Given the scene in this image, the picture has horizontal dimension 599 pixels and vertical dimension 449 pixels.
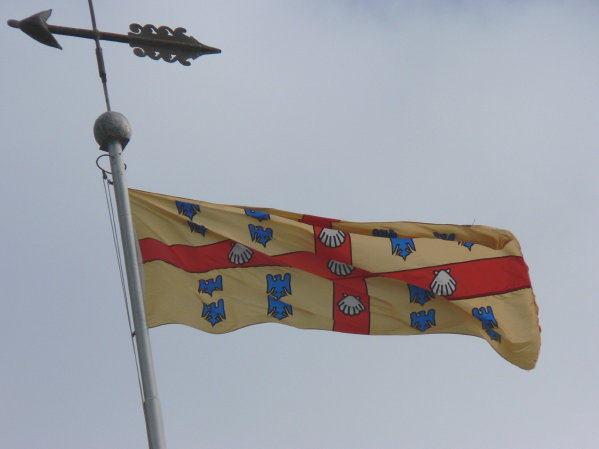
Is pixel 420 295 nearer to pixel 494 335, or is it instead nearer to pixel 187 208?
pixel 494 335

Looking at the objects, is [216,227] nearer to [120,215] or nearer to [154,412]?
[120,215]

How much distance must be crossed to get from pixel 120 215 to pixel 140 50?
2.80 metres

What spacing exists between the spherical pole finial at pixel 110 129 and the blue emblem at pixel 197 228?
221 centimetres

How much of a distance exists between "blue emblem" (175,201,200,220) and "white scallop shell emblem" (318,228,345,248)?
6.05 feet

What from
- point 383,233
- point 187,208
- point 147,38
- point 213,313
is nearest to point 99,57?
point 147,38

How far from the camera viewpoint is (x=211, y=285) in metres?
14.3

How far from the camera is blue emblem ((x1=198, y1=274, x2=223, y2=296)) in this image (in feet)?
46.6

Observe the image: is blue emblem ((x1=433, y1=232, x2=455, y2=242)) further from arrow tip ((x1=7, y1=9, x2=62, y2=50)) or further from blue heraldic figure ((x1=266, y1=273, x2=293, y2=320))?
arrow tip ((x1=7, y1=9, x2=62, y2=50))

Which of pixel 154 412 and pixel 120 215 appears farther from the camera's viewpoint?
pixel 120 215

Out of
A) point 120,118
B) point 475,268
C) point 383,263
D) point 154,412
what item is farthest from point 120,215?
point 475,268

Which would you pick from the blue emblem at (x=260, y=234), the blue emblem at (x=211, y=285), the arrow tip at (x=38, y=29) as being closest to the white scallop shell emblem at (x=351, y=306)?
the blue emblem at (x=260, y=234)

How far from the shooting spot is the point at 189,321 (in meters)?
13.9

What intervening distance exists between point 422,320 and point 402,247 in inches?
44.0

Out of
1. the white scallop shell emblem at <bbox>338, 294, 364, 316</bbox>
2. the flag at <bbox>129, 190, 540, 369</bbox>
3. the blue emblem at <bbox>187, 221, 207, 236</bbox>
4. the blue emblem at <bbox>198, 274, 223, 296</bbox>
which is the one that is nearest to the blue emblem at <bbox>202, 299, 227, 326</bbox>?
the flag at <bbox>129, 190, 540, 369</bbox>
